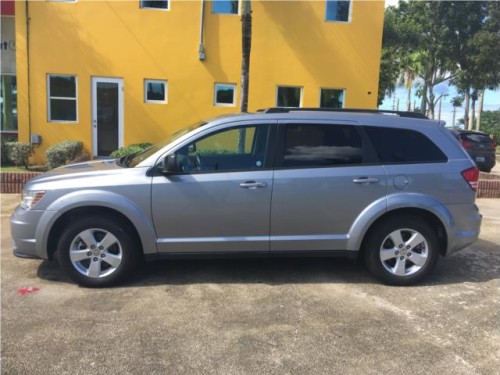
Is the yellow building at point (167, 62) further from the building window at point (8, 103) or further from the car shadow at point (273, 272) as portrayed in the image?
the car shadow at point (273, 272)

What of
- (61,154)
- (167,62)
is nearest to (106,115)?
(61,154)

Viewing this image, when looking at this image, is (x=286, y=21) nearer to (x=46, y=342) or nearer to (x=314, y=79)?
(x=314, y=79)

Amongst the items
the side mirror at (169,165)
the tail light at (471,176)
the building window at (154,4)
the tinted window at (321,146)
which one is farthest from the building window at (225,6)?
the tail light at (471,176)

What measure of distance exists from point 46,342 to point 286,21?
11.4m

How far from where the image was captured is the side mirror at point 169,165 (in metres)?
4.52

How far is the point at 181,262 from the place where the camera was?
5.45m

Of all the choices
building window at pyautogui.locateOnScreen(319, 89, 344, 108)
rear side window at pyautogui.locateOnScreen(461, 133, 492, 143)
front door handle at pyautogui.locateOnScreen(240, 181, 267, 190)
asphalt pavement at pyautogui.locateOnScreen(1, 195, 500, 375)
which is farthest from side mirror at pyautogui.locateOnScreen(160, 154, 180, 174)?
rear side window at pyautogui.locateOnScreen(461, 133, 492, 143)

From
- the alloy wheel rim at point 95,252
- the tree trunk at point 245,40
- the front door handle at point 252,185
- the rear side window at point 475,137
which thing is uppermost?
the tree trunk at point 245,40

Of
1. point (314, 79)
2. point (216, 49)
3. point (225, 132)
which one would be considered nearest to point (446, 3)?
point (314, 79)

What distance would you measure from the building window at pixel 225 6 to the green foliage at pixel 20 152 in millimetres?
6004

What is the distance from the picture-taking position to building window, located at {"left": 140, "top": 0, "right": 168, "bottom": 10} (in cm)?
1259

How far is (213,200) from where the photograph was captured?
459cm

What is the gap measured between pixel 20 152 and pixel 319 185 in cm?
901

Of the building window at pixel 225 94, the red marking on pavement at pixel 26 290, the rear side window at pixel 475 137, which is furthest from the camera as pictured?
the rear side window at pixel 475 137
